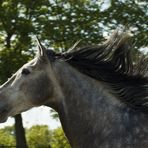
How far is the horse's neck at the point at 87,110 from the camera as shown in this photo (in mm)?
6473

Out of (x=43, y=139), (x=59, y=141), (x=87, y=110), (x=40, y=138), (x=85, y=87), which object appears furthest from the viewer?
(x=43, y=139)

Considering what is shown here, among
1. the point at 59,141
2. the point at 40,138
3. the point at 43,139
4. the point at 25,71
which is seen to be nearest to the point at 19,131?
the point at 59,141

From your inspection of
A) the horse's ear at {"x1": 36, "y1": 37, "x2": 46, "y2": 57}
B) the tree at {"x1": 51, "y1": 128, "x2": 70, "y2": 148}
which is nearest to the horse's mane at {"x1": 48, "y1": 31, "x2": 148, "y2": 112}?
the horse's ear at {"x1": 36, "y1": 37, "x2": 46, "y2": 57}

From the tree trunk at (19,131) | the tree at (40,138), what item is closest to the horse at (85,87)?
the tree trunk at (19,131)

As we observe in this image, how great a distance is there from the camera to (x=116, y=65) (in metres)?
6.95

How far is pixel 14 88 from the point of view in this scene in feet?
22.8

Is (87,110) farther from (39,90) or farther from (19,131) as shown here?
(19,131)

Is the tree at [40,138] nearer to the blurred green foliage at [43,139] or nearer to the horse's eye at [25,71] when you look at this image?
the blurred green foliage at [43,139]

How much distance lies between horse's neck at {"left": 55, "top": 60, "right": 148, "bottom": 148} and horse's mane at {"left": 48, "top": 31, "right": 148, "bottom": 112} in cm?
10

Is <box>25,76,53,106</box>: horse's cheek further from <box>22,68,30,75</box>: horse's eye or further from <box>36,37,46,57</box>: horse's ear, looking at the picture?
<box>36,37,46,57</box>: horse's ear

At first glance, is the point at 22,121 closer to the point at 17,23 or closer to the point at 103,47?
the point at 17,23

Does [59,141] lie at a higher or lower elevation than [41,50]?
lower

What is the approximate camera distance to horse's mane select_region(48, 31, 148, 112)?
6.72 meters

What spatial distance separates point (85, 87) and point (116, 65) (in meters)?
0.47
